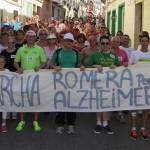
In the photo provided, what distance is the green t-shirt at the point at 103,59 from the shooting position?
5.92 metres

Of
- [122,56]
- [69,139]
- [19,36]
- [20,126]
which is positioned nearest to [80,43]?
[122,56]

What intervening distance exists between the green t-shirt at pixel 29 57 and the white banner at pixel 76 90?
0.15 metres

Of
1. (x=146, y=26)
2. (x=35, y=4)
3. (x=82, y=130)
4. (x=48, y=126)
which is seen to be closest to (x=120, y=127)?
(x=82, y=130)

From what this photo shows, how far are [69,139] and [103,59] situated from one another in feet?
4.87

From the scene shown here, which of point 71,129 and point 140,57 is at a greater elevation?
point 140,57

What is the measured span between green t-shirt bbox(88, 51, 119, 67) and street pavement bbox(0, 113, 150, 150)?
4.04ft

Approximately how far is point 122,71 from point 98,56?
0.53 m

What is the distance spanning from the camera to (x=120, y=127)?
639 cm

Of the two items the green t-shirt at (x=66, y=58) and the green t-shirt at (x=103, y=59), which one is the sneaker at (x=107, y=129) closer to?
the green t-shirt at (x=103, y=59)

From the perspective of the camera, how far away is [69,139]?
5.71 m

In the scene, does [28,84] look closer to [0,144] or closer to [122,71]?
[0,144]

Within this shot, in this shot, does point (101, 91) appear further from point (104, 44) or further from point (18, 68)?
point (18, 68)

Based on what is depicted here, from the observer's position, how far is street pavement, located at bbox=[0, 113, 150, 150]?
17.6ft

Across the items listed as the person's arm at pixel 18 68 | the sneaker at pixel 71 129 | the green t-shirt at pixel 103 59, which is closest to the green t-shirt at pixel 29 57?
the person's arm at pixel 18 68
